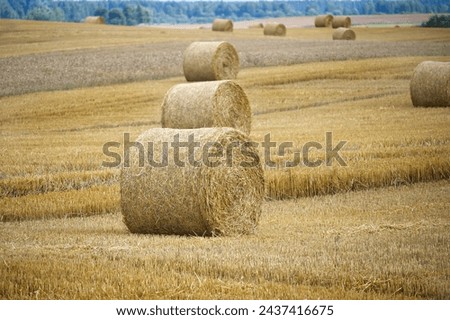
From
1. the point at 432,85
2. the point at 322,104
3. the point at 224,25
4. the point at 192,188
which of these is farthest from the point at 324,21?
the point at 192,188

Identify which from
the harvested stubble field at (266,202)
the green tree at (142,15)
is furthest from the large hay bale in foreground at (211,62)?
the green tree at (142,15)

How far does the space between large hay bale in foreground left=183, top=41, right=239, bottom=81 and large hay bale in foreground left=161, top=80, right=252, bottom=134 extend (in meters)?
11.0

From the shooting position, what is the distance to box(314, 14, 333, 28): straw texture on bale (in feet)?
220

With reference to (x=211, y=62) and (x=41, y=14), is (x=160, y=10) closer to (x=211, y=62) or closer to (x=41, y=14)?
(x=41, y=14)

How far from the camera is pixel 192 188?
11.8 m

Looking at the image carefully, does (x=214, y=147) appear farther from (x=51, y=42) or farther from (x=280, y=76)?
(x=51, y=42)

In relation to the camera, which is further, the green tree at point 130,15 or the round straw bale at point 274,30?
the green tree at point 130,15

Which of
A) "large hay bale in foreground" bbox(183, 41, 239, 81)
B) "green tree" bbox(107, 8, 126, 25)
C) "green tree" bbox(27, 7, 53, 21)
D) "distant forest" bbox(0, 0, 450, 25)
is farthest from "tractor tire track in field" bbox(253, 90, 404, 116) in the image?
"green tree" bbox(107, 8, 126, 25)

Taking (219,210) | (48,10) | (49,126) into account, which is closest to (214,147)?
(219,210)

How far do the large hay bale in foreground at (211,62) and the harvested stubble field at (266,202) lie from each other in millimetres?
1316

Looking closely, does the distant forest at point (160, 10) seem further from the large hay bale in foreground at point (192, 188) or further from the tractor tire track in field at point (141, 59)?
the large hay bale in foreground at point (192, 188)

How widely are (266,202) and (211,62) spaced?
16827 millimetres

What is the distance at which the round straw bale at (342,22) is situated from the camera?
64.4 m

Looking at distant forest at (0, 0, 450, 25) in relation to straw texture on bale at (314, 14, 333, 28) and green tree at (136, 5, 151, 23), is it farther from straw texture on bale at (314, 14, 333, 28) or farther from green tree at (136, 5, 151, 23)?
straw texture on bale at (314, 14, 333, 28)
